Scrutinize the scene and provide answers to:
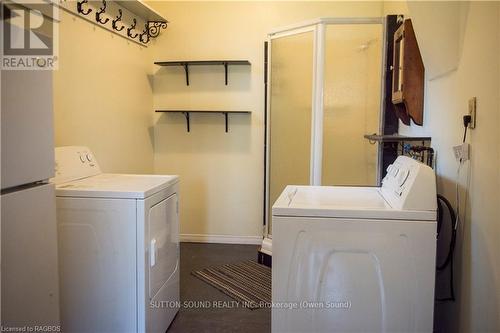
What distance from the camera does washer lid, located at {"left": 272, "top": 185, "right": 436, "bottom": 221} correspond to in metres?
1.63

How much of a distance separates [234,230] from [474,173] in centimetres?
272

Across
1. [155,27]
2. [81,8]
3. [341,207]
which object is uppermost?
[155,27]

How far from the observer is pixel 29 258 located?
50.9 inches

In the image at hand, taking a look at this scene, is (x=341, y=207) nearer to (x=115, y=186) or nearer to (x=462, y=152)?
(x=462, y=152)

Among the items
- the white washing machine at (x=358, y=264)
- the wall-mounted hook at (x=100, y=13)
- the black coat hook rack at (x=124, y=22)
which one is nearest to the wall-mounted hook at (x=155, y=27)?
the black coat hook rack at (x=124, y=22)

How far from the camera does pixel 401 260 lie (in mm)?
1645

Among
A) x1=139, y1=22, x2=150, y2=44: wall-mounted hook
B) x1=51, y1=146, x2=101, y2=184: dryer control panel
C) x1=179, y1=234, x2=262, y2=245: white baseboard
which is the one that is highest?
x1=139, y1=22, x2=150, y2=44: wall-mounted hook

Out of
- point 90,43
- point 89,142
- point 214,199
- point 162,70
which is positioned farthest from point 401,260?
point 162,70

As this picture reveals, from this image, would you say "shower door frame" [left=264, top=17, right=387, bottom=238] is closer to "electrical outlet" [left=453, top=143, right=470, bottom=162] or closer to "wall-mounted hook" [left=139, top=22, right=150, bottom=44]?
"electrical outlet" [left=453, top=143, right=470, bottom=162]

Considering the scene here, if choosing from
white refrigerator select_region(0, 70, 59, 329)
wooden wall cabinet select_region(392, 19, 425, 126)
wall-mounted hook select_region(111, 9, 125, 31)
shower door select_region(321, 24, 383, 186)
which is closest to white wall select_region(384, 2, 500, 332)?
wooden wall cabinet select_region(392, 19, 425, 126)

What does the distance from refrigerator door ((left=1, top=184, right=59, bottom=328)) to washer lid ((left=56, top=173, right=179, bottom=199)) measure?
1.78 feet

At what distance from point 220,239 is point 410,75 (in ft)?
8.14

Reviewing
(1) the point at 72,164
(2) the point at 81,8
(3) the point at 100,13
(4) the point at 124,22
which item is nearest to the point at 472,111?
(1) the point at 72,164

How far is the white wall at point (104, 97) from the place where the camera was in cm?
254
